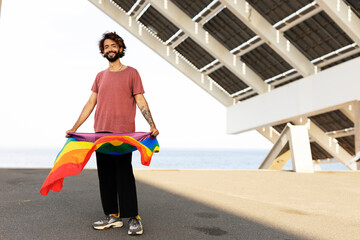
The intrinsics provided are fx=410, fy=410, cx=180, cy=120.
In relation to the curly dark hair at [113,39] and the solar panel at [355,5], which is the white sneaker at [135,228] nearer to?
the curly dark hair at [113,39]

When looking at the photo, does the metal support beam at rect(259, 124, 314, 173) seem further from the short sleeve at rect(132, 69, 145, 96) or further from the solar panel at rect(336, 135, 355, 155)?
the solar panel at rect(336, 135, 355, 155)

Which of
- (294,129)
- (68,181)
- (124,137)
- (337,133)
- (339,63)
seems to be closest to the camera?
(124,137)

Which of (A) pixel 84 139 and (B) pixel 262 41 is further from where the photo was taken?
(B) pixel 262 41

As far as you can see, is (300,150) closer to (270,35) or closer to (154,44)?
(270,35)

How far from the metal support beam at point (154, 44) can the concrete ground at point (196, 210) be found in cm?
1478

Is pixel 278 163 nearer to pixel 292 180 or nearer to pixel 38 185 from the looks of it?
pixel 292 180

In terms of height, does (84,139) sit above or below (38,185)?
above

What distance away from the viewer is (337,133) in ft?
74.6

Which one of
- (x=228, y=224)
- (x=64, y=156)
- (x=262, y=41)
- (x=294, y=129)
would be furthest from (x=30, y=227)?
(x=262, y=41)

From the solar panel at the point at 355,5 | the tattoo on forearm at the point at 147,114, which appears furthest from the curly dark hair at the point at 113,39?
the solar panel at the point at 355,5

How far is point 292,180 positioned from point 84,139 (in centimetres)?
547

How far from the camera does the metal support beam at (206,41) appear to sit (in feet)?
57.2

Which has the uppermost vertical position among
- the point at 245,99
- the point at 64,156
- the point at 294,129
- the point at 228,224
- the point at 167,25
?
the point at 167,25

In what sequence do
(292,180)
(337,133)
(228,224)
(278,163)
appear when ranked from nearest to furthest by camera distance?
(228,224) < (292,180) < (278,163) < (337,133)
